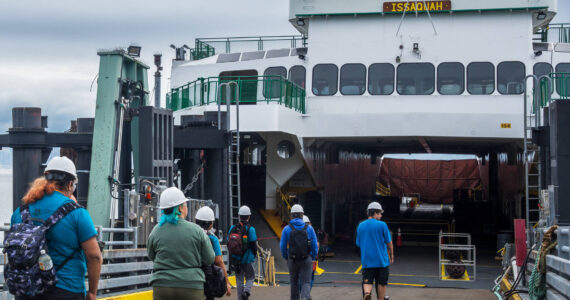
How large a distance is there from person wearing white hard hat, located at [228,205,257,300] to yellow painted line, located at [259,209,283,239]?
9.87 meters

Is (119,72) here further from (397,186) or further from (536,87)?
(397,186)

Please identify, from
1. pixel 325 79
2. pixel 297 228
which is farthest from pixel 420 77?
pixel 297 228

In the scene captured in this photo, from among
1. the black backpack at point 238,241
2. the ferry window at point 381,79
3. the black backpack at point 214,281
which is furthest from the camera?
the ferry window at point 381,79

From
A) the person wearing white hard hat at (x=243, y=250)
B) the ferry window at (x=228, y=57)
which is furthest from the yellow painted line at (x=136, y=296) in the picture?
the ferry window at (x=228, y=57)

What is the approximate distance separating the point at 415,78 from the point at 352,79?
5.75ft

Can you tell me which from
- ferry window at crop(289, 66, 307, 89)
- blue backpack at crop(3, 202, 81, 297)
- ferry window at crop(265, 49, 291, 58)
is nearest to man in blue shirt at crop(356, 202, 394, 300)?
blue backpack at crop(3, 202, 81, 297)

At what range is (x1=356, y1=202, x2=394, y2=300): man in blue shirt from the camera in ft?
32.0

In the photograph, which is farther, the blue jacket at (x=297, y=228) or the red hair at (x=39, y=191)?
the blue jacket at (x=297, y=228)

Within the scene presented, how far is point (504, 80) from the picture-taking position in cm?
2027

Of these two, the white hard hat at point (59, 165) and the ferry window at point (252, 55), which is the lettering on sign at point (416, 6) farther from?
the white hard hat at point (59, 165)

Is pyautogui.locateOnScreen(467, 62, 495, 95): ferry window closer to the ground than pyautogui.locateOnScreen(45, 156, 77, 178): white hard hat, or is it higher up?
higher up

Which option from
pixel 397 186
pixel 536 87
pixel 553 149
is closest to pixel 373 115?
pixel 536 87

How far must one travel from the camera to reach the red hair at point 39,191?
489 cm

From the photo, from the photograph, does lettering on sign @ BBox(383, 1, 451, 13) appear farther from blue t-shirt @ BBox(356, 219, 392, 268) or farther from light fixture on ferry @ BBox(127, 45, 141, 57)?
blue t-shirt @ BBox(356, 219, 392, 268)
